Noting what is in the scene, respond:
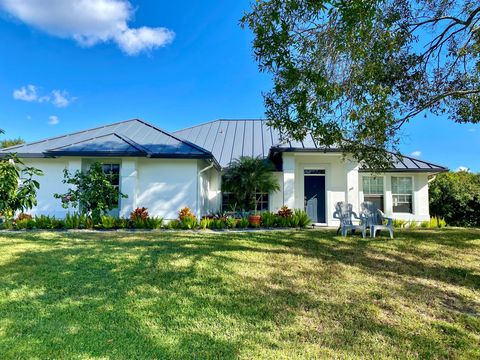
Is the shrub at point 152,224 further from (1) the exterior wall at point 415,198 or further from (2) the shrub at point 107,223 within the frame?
(1) the exterior wall at point 415,198

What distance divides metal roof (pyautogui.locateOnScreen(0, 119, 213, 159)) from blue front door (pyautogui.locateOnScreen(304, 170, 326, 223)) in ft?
18.0

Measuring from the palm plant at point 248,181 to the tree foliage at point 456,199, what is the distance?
31.1ft

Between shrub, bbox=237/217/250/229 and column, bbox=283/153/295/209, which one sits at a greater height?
column, bbox=283/153/295/209

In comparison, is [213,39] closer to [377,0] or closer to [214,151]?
[214,151]

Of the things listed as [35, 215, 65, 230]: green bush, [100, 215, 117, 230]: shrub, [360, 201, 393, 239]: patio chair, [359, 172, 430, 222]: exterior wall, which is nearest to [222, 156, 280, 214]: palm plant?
[360, 201, 393, 239]: patio chair

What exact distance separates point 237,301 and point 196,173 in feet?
29.0

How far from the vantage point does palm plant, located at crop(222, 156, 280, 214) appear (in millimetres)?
13562

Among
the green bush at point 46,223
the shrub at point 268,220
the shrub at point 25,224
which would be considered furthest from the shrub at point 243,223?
the shrub at point 25,224

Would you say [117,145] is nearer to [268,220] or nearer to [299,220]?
[268,220]

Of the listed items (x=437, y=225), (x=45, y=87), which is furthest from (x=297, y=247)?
(x=45, y=87)

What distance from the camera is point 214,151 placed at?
1683cm

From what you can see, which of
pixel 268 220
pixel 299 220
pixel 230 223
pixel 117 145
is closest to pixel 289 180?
pixel 299 220

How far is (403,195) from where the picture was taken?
50.6 feet

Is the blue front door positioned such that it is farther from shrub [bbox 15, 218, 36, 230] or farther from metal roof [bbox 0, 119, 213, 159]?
shrub [bbox 15, 218, 36, 230]
